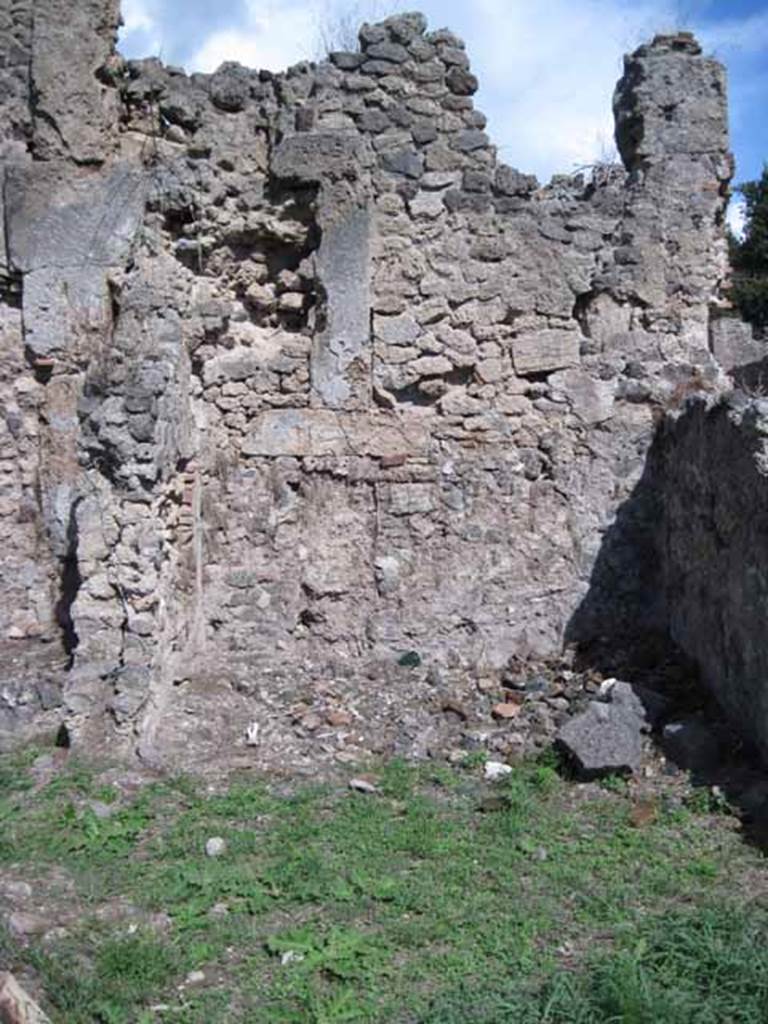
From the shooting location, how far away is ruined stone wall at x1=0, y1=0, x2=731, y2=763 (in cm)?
600

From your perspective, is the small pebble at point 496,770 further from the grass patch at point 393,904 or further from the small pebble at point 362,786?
the small pebble at point 362,786

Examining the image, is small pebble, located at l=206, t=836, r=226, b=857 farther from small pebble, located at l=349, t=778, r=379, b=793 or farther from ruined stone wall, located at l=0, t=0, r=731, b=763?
ruined stone wall, located at l=0, t=0, r=731, b=763

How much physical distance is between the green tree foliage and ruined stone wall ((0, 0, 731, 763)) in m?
12.4

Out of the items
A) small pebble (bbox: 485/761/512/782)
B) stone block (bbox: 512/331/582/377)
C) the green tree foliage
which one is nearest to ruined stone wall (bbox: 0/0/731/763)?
stone block (bbox: 512/331/582/377)

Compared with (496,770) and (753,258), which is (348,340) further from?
(753,258)

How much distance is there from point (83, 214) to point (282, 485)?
75.5 inches

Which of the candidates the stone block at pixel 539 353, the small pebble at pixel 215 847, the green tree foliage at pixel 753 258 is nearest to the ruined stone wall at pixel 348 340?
the stone block at pixel 539 353

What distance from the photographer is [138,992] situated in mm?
3162

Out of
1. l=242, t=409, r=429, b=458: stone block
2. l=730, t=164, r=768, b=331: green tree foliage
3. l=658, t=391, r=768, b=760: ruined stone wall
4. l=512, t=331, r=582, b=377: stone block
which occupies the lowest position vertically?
l=658, t=391, r=768, b=760: ruined stone wall

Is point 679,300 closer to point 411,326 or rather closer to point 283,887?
point 411,326

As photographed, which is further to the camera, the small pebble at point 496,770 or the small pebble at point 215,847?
the small pebble at point 496,770

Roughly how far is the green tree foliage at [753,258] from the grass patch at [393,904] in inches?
588

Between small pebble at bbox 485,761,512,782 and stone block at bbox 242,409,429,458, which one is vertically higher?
stone block at bbox 242,409,429,458

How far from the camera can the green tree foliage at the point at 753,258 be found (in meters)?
18.5
